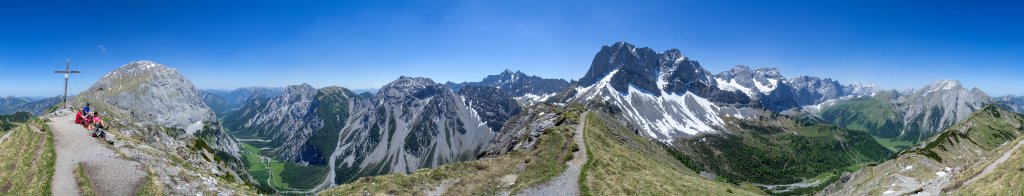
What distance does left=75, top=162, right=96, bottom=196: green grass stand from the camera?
1264 inches

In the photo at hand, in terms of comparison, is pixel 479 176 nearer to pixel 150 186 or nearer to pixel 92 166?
pixel 150 186

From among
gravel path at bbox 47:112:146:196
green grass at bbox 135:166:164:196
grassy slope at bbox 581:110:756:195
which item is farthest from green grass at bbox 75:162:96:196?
grassy slope at bbox 581:110:756:195

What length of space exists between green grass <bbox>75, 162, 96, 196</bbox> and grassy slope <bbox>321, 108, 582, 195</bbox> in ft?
61.4

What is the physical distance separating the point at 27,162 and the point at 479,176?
1643 inches

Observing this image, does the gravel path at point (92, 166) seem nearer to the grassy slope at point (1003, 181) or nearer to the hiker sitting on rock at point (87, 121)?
the hiker sitting on rock at point (87, 121)

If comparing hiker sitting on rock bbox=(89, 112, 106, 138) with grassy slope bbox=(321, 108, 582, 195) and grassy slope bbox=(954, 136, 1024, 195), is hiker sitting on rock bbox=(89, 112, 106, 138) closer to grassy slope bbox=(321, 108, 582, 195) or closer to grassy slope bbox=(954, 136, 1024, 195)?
grassy slope bbox=(321, 108, 582, 195)

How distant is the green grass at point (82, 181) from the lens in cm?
3209

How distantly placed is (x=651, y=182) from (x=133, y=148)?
54.0 metres

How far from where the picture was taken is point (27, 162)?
118 ft

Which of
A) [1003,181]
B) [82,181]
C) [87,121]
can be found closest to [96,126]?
[87,121]

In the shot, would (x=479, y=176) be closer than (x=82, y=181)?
No

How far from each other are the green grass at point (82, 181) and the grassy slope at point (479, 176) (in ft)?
61.4

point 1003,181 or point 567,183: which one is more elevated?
point 1003,181

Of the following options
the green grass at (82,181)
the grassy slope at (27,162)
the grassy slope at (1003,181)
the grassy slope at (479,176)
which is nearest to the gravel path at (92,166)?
the green grass at (82,181)
